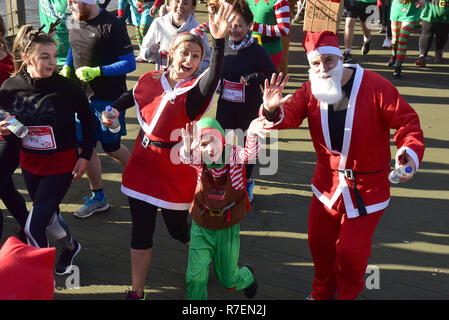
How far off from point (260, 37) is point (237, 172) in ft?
12.4

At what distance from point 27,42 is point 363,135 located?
2224 mm

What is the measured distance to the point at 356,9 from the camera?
10094 mm

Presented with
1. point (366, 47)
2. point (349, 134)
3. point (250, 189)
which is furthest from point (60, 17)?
point (366, 47)

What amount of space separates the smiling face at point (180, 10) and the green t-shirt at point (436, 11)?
5533mm

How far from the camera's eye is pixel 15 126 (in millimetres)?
3877

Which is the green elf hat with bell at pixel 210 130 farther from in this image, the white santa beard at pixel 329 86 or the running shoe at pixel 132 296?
the running shoe at pixel 132 296

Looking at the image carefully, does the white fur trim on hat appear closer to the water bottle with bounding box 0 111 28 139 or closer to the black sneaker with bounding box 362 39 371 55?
the water bottle with bounding box 0 111 28 139

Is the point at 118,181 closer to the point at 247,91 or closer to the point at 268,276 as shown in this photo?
the point at 247,91

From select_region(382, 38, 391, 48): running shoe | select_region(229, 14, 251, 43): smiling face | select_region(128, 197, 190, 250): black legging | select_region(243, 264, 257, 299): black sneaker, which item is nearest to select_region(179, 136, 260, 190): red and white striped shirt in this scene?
select_region(128, 197, 190, 250): black legging

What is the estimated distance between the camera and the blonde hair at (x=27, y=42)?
389cm

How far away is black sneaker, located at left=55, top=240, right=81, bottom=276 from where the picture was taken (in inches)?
174

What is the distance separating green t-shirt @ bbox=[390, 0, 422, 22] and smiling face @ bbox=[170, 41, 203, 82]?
6431 mm

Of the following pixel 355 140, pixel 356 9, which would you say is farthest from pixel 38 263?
pixel 356 9

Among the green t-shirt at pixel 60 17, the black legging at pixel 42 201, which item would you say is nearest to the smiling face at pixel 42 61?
the black legging at pixel 42 201
